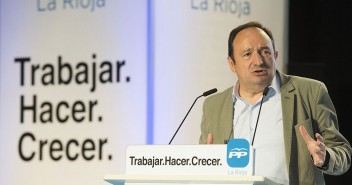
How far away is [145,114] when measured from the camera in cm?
534

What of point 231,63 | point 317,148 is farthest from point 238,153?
point 231,63

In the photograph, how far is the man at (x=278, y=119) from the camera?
4777 mm

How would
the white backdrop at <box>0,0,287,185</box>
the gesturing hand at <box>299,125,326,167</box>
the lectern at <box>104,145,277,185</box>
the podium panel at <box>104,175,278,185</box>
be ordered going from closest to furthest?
the podium panel at <box>104,175,278,185</box> → the lectern at <box>104,145,277,185</box> → the gesturing hand at <box>299,125,326,167</box> → the white backdrop at <box>0,0,287,185</box>

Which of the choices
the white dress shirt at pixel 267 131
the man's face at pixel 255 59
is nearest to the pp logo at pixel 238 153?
the white dress shirt at pixel 267 131

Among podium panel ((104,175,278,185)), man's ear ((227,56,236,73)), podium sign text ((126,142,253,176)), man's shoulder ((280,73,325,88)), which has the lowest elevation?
podium panel ((104,175,278,185))

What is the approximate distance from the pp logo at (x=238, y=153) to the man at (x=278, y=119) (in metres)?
1.15

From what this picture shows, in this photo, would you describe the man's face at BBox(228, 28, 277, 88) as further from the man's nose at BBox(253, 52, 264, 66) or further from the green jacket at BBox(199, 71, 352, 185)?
the green jacket at BBox(199, 71, 352, 185)

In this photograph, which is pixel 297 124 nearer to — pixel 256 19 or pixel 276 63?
pixel 276 63

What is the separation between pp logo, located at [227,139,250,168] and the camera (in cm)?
352

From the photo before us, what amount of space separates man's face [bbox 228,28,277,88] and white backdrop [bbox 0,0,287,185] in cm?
17

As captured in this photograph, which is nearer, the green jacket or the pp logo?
the pp logo

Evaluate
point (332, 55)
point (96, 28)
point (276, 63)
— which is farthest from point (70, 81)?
point (332, 55)

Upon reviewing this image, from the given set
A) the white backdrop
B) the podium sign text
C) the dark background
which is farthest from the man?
the podium sign text

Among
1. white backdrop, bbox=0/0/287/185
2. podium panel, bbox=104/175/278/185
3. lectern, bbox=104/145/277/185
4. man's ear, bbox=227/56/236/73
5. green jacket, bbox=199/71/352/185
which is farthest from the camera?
white backdrop, bbox=0/0/287/185
